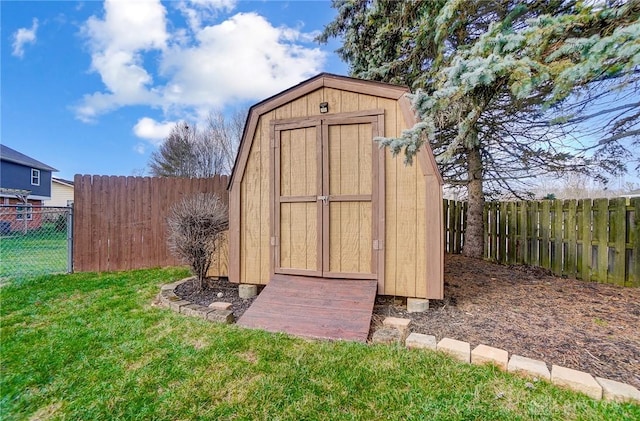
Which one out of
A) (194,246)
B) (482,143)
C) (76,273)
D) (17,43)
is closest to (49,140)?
(17,43)

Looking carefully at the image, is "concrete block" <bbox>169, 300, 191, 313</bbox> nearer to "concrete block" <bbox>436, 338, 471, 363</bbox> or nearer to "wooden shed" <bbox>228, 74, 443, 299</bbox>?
"wooden shed" <bbox>228, 74, 443, 299</bbox>

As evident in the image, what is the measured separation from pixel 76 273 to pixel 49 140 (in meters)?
7.91

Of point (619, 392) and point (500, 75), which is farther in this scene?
point (500, 75)

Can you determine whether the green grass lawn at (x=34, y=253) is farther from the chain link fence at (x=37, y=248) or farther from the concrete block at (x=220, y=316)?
the concrete block at (x=220, y=316)

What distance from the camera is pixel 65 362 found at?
7.48 feet

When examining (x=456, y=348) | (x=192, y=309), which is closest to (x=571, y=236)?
(x=456, y=348)

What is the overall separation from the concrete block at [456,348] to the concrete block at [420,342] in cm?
6

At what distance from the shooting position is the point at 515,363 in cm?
202

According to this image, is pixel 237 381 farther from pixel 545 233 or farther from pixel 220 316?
pixel 545 233

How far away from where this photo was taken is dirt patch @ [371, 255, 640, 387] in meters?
2.16

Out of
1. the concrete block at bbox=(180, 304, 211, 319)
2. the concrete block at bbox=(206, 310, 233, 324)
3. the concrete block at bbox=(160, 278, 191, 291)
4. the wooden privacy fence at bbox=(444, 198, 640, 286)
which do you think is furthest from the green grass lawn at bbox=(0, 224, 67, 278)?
the wooden privacy fence at bbox=(444, 198, 640, 286)

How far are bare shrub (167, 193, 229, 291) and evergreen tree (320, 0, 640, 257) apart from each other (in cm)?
264

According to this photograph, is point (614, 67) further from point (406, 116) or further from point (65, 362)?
point (65, 362)

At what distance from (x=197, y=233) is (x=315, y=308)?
192cm
